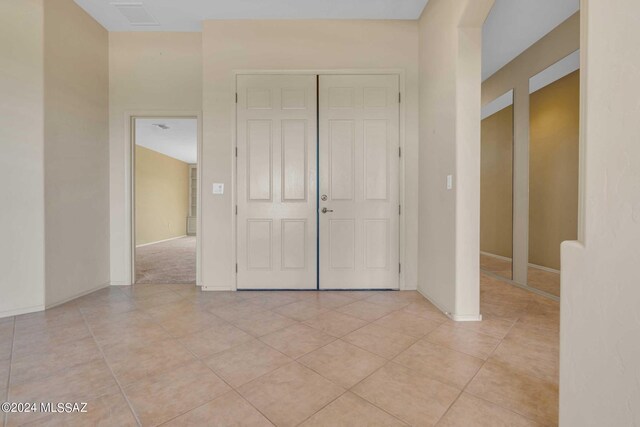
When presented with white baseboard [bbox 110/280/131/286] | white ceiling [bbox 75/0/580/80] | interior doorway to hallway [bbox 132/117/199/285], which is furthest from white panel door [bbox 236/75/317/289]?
white baseboard [bbox 110/280/131/286]

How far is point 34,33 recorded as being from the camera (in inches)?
99.9

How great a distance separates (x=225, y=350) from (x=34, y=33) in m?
3.46

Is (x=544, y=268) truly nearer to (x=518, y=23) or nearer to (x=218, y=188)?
(x=518, y=23)

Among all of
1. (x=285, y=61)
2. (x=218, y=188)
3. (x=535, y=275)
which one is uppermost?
(x=285, y=61)

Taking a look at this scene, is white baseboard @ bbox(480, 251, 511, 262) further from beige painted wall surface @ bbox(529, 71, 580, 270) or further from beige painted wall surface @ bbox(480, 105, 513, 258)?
beige painted wall surface @ bbox(529, 71, 580, 270)

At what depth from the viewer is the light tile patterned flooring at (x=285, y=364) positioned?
1270mm

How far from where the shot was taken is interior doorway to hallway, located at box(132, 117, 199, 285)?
443 centimetres

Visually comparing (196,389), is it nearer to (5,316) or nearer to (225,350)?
(225,350)

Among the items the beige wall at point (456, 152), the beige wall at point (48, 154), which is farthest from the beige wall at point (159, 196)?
the beige wall at point (456, 152)

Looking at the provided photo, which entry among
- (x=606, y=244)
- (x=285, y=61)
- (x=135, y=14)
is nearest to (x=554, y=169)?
(x=606, y=244)

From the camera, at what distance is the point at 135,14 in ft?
9.96

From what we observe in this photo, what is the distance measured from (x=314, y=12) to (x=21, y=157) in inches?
129

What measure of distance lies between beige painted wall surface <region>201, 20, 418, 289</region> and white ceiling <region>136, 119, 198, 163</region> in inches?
82.0

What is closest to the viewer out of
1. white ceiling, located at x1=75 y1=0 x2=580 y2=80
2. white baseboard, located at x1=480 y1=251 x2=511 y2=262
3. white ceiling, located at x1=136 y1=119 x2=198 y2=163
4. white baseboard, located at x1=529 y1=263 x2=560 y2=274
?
white ceiling, located at x1=75 y1=0 x2=580 y2=80
